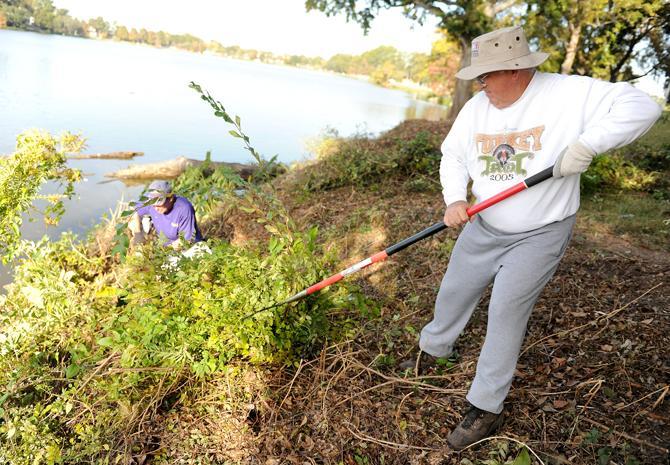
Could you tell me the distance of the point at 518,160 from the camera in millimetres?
2309

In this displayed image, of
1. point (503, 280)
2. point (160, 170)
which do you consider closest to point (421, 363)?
point (503, 280)

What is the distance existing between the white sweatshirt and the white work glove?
4cm

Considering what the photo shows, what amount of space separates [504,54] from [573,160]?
602 mm

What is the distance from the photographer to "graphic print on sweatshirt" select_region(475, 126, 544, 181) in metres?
2.25

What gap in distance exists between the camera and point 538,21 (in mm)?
16828

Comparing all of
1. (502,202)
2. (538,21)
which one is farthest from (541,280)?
(538,21)

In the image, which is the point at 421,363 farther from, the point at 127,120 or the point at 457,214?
the point at 127,120

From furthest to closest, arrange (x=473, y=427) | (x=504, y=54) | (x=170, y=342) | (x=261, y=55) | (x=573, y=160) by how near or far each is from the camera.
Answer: (x=261, y=55) → (x=170, y=342) → (x=473, y=427) → (x=504, y=54) → (x=573, y=160)

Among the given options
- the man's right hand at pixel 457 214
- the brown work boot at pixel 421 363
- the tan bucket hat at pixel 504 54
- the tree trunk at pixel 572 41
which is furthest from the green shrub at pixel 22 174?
the tree trunk at pixel 572 41

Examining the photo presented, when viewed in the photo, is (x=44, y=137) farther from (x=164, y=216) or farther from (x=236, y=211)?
(x=236, y=211)

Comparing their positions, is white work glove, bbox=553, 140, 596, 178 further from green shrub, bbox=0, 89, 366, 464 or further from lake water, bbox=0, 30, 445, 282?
lake water, bbox=0, 30, 445, 282

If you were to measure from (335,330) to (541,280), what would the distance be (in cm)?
166

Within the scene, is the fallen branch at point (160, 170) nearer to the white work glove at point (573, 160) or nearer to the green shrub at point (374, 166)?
the green shrub at point (374, 166)

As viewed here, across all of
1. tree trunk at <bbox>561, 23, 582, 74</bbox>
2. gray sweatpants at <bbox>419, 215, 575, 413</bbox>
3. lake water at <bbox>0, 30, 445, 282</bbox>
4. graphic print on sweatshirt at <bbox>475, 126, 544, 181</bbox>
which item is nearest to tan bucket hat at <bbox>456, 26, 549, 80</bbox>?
graphic print on sweatshirt at <bbox>475, 126, 544, 181</bbox>
